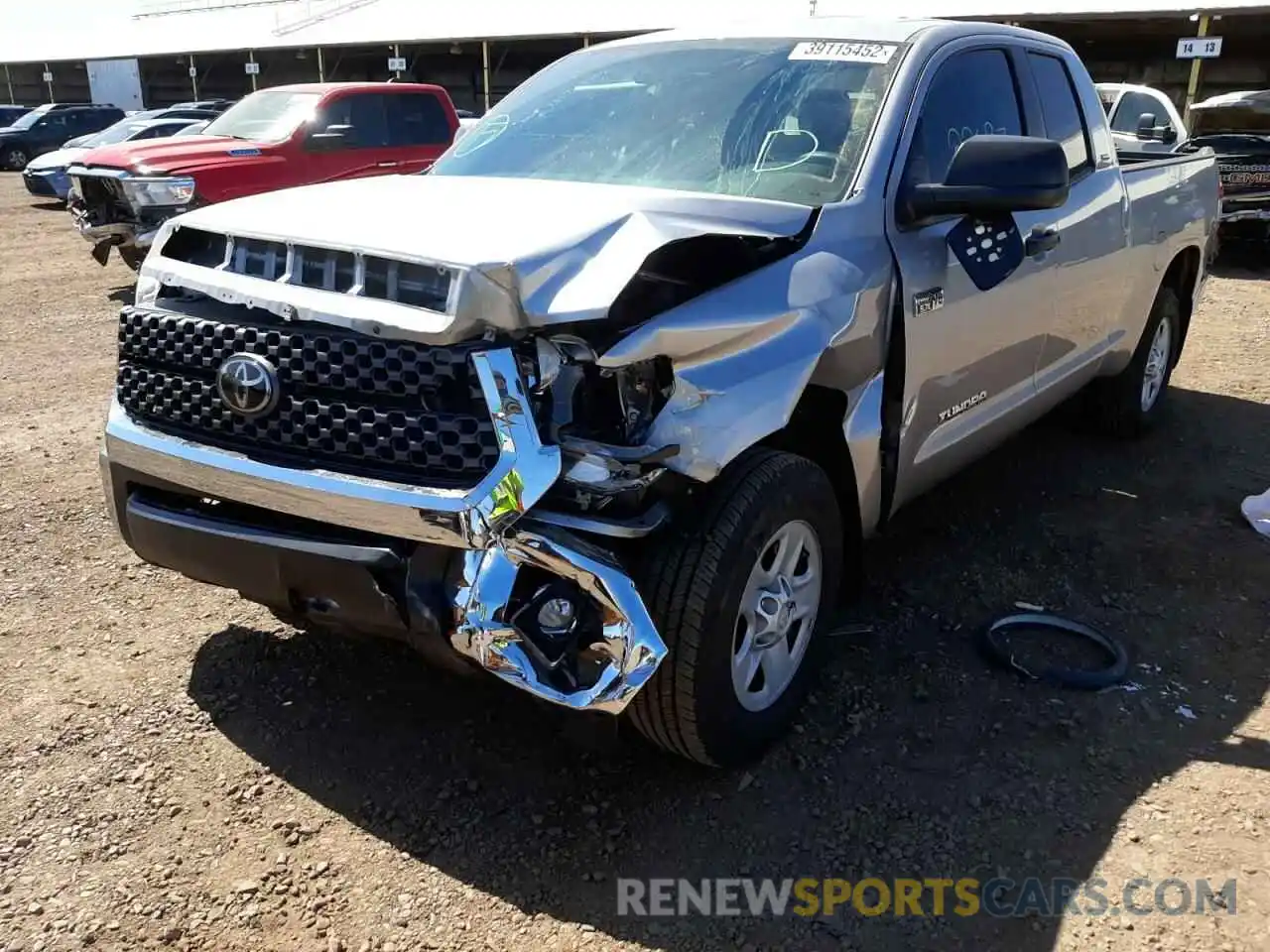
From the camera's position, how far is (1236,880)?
2.73m

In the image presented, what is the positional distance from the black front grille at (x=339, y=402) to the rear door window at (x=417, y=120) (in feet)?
31.8

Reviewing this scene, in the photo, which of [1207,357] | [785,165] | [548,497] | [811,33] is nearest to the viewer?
[548,497]

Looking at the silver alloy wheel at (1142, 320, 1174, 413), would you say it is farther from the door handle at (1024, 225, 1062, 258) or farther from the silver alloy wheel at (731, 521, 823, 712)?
the silver alloy wheel at (731, 521, 823, 712)

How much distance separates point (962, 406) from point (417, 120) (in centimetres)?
982

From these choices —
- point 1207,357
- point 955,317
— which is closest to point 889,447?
point 955,317

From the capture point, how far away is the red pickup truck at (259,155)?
9539mm

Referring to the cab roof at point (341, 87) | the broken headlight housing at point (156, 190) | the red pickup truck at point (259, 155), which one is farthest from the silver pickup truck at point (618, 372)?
the cab roof at point (341, 87)

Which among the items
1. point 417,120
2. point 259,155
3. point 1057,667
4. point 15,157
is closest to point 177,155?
point 259,155

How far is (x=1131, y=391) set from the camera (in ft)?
18.9

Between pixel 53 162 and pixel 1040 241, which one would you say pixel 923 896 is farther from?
pixel 53 162

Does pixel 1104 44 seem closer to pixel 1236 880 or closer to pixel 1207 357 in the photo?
pixel 1207 357

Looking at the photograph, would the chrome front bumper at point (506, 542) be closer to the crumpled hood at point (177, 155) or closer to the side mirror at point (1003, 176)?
the side mirror at point (1003, 176)

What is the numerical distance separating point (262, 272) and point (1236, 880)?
284 cm

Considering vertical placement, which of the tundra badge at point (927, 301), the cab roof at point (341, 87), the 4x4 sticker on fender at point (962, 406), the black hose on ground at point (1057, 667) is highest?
the cab roof at point (341, 87)
